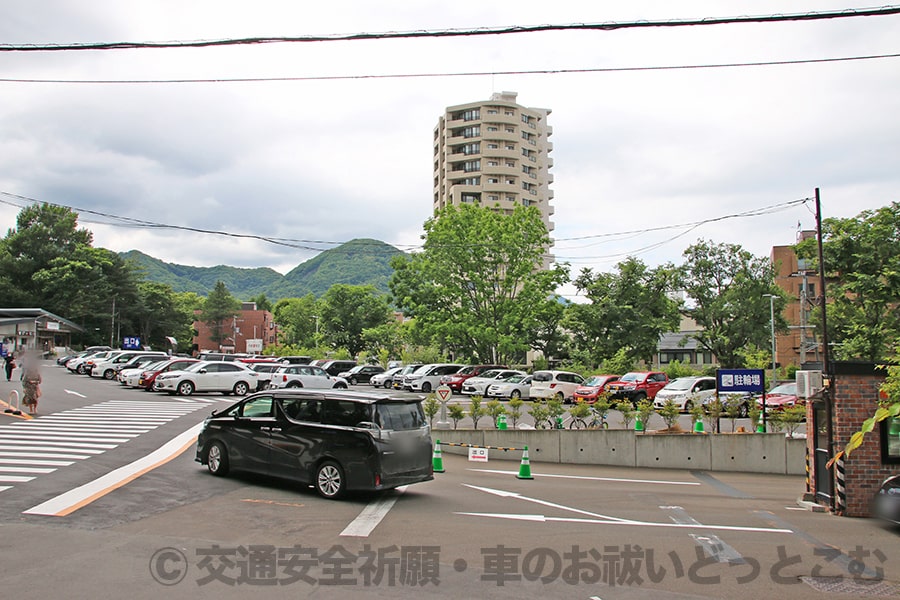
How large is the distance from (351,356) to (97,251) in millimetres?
36997

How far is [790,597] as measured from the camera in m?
7.35

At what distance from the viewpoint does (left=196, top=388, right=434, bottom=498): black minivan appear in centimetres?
1126

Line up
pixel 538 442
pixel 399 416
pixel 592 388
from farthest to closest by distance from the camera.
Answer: pixel 592 388 < pixel 538 442 < pixel 399 416

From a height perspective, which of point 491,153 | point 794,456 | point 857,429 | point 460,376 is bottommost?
point 794,456

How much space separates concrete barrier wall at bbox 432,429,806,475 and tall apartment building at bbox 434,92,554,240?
6984 centimetres

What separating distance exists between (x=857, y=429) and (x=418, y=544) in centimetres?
884

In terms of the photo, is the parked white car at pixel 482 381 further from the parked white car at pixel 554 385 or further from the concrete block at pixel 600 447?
the concrete block at pixel 600 447

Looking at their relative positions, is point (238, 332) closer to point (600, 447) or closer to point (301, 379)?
point (301, 379)

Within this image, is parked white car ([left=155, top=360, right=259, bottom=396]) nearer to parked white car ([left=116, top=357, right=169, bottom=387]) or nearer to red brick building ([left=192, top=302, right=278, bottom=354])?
parked white car ([left=116, top=357, right=169, bottom=387])

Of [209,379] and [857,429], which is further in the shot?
[209,379]

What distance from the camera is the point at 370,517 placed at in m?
10.3

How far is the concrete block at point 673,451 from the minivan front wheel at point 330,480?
11643mm

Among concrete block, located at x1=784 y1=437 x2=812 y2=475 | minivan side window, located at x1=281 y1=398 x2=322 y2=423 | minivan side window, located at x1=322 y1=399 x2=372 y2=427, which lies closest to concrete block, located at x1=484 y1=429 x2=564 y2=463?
concrete block, located at x1=784 y1=437 x2=812 y2=475

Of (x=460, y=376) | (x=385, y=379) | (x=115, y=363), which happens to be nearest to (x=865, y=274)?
(x=460, y=376)
